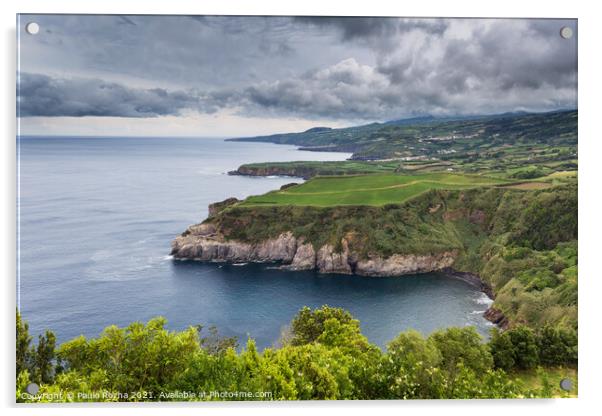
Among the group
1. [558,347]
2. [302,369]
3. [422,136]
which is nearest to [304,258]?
[422,136]

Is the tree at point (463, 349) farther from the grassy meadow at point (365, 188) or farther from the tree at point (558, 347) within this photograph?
the grassy meadow at point (365, 188)

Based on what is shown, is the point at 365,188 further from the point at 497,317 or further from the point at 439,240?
the point at 497,317

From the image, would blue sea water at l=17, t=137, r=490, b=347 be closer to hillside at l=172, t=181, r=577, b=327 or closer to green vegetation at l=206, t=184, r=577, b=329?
hillside at l=172, t=181, r=577, b=327

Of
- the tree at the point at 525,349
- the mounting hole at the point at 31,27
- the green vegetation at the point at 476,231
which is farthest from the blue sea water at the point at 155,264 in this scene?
the mounting hole at the point at 31,27

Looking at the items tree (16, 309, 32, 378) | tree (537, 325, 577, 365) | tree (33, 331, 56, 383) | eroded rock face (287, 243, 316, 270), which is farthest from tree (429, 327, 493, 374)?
tree (16, 309, 32, 378)

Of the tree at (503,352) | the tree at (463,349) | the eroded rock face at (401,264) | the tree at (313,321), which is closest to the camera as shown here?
the tree at (463,349)
